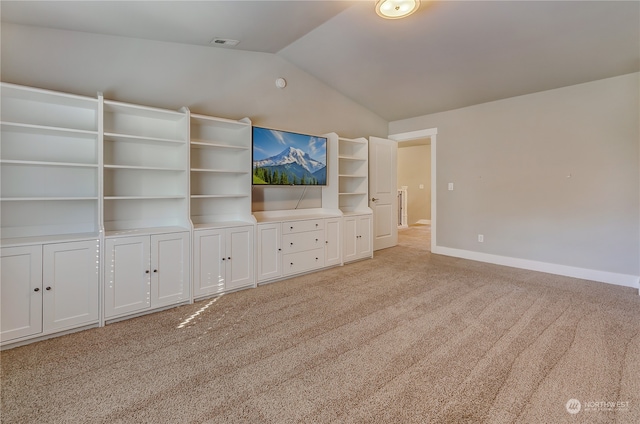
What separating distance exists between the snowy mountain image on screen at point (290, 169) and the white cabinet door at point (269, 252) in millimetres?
608

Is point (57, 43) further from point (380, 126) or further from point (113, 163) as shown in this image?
point (380, 126)

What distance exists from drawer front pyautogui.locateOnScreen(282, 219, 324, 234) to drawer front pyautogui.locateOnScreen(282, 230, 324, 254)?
5cm

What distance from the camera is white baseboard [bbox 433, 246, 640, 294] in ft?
11.4

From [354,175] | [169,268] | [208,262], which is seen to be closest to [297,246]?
[208,262]

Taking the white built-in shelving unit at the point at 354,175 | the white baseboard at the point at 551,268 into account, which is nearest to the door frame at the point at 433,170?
the white baseboard at the point at 551,268

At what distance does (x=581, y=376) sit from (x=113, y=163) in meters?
4.02

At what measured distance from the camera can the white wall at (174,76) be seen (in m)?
2.54

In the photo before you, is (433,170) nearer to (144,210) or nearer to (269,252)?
(269,252)

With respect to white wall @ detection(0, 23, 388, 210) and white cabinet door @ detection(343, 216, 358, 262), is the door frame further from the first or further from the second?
white cabinet door @ detection(343, 216, 358, 262)

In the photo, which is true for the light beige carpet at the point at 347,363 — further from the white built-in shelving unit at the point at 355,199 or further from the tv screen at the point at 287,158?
the tv screen at the point at 287,158

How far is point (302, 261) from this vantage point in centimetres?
389

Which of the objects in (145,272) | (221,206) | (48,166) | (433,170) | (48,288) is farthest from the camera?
(433,170)

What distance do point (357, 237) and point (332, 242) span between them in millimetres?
537

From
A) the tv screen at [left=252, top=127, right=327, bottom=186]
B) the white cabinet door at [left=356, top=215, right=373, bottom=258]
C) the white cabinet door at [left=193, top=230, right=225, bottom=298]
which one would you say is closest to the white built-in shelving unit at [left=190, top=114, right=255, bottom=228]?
the tv screen at [left=252, top=127, right=327, bottom=186]
